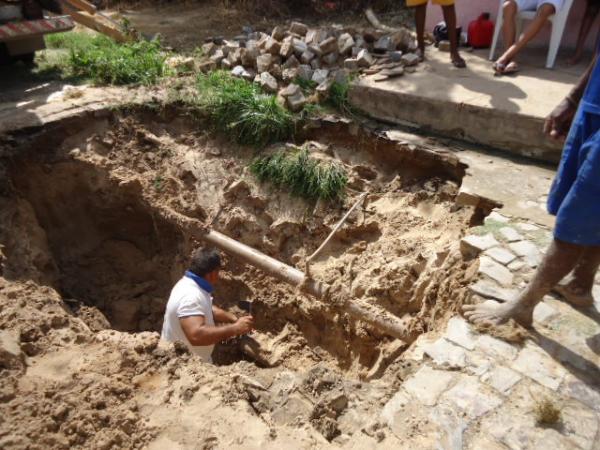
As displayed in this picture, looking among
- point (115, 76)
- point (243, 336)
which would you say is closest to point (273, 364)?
point (243, 336)

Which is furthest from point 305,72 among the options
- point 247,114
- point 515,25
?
point 515,25

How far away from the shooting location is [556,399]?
250 cm

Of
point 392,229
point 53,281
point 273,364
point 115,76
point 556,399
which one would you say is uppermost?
point 115,76

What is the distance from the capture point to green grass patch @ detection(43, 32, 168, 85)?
19.3 ft

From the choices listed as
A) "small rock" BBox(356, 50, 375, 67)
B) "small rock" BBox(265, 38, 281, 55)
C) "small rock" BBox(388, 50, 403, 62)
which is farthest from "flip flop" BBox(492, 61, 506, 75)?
"small rock" BBox(265, 38, 281, 55)

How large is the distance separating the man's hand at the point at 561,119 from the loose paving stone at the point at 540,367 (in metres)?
1.28

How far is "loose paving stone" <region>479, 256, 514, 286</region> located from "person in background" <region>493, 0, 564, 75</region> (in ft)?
9.63

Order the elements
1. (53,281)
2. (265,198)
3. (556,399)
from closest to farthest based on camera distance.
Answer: (556,399) < (53,281) < (265,198)

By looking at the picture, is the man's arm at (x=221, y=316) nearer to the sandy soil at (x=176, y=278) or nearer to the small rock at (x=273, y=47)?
the sandy soil at (x=176, y=278)

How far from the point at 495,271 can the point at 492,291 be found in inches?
7.9

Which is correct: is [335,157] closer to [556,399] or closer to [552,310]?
[552,310]

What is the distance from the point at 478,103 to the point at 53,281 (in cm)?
448

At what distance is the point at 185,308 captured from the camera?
3.61m

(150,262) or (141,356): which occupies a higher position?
(141,356)
